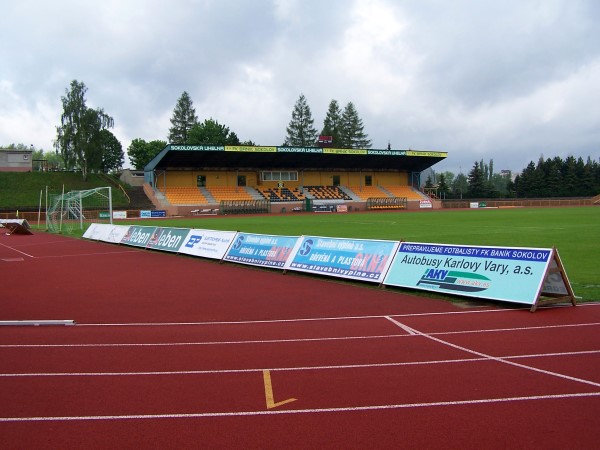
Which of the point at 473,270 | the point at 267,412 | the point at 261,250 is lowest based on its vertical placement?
the point at 267,412

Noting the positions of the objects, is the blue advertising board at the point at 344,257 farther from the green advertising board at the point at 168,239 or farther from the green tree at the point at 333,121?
the green tree at the point at 333,121

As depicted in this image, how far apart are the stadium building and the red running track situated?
54.9 meters

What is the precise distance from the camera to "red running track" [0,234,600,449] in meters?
4.62

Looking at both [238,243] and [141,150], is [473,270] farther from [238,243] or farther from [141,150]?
[141,150]

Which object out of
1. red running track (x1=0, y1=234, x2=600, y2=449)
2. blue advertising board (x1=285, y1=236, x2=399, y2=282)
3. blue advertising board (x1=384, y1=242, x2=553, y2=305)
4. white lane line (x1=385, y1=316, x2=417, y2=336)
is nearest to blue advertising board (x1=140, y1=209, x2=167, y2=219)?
blue advertising board (x1=285, y1=236, x2=399, y2=282)

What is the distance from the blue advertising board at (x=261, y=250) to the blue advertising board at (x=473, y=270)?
166 inches

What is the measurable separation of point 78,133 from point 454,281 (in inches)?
2838

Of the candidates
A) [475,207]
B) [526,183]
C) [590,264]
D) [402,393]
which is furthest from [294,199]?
[402,393]

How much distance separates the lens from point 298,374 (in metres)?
6.21

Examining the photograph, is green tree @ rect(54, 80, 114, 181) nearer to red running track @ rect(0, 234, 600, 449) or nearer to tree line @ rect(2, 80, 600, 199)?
tree line @ rect(2, 80, 600, 199)

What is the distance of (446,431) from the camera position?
461 cm

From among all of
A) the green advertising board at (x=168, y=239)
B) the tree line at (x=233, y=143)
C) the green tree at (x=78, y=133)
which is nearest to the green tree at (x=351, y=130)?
the tree line at (x=233, y=143)

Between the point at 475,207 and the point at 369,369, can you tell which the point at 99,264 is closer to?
the point at 369,369

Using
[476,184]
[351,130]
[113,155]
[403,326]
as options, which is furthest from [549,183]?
[403,326]
